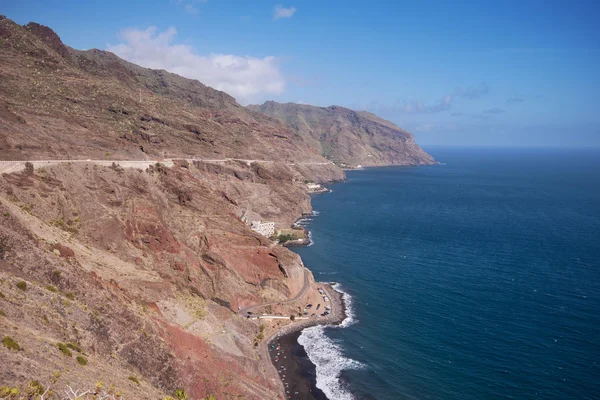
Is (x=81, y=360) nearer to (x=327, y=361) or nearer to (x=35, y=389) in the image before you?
(x=35, y=389)

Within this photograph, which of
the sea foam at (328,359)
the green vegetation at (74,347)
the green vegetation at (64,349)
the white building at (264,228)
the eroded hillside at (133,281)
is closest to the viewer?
the green vegetation at (64,349)

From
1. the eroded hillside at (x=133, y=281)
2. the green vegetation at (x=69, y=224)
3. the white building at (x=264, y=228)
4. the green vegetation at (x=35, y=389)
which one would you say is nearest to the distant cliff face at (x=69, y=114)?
the eroded hillside at (x=133, y=281)

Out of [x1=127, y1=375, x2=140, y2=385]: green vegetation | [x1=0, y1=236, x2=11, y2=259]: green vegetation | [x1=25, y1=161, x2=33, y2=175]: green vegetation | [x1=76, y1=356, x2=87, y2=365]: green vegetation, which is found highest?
[x1=25, y1=161, x2=33, y2=175]: green vegetation

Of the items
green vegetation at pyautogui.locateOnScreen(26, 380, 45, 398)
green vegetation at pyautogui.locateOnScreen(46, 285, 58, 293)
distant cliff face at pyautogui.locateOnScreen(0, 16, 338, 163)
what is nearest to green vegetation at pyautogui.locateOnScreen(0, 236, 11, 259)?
green vegetation at pyautogui.locateOnScreen(46, 285, 58, 293)

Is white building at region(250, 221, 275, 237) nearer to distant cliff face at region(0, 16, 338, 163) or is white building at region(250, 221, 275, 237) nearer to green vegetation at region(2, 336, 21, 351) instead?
distant cliff face at region(0, 16, 338, 163)

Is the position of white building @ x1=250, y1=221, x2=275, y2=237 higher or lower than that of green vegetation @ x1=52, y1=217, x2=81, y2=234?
lower

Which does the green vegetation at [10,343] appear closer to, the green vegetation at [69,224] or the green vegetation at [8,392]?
the green vegetation at [8,392]

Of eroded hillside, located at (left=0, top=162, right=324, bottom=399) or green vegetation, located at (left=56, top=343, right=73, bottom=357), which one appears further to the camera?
eroded hillside, located at (left=0, top=162, right=324, bottom=399)
